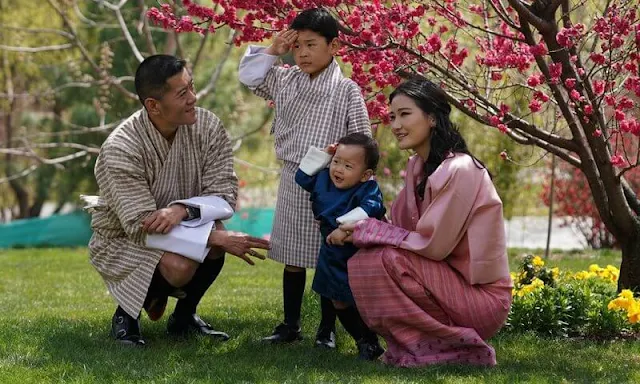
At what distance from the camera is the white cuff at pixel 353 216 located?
427cm

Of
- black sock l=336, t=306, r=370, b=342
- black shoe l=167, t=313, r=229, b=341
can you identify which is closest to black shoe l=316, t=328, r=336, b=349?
black sock l=336, t=306, r=370, b=342

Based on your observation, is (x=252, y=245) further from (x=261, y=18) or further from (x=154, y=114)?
(x=261, y=18)

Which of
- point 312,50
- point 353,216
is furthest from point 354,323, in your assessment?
point 312,50

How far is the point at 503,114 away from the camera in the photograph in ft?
16.9

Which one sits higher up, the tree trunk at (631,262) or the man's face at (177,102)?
the man's face at (177,102)

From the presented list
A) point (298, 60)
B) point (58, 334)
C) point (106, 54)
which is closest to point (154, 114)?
point (298, 60)

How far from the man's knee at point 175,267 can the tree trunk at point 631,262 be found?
7.77 feet

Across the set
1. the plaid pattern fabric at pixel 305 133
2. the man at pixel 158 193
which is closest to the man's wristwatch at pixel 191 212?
the man at pixel 158 193

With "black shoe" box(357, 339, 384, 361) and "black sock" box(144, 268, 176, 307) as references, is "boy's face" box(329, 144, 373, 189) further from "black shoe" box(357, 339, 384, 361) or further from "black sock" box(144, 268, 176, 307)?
"black sock" box(144, 268, 176, 307)

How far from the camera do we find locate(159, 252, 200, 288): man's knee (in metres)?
4.62

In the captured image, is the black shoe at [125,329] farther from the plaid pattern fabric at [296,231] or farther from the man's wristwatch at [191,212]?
the plaid pattern fabric at [296,231]

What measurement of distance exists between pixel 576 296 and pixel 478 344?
48.3 inches

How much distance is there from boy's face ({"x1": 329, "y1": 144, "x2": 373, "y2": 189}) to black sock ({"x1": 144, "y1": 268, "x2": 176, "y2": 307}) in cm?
97

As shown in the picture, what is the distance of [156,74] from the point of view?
185 inches
